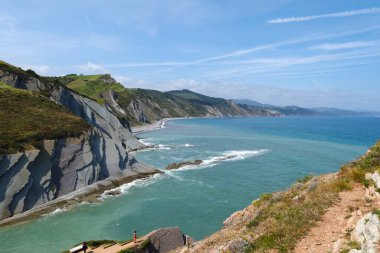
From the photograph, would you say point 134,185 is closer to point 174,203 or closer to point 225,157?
point 174,203

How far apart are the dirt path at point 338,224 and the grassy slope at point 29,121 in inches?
1903

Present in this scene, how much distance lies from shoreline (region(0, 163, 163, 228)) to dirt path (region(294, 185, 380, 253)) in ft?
136

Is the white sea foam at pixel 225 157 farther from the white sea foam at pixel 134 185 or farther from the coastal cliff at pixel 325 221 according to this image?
the coastal cliff at pixel 325 221

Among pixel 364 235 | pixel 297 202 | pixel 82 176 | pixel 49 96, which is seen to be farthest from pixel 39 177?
pixel 364 235

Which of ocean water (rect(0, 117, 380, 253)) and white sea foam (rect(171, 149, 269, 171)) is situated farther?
white sea foam (rect(171, 149, 269, 171))

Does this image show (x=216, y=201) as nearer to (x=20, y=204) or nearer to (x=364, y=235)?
(x=20, y=204)

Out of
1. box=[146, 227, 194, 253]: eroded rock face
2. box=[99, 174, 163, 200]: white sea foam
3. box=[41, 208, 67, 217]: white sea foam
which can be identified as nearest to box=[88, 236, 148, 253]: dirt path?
box=[146, 227, 194, 253]: eroded rock face

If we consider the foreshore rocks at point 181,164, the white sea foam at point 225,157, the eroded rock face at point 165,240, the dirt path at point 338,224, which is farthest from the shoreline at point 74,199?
the dirt path at point 338,224

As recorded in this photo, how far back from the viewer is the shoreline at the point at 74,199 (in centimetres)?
4375

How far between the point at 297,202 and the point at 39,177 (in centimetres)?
4408

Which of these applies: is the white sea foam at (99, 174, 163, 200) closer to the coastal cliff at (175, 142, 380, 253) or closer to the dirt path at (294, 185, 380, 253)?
the coastal cliff at (175, 142, 380, 253)

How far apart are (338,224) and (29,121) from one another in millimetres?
59134

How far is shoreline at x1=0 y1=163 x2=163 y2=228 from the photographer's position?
144ft

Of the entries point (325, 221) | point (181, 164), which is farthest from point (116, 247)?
point (181, 164)
